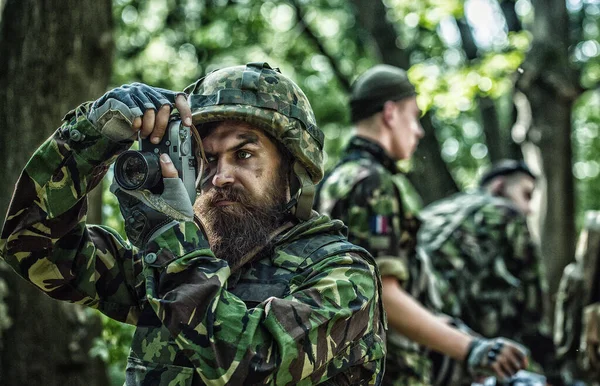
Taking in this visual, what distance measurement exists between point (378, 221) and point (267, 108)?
5.52ft

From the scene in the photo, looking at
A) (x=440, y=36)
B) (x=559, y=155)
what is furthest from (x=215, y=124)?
(x=440, y=36)

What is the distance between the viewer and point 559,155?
38.6 feet

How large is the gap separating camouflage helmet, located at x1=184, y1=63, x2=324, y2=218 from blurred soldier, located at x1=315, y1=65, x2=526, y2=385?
135 centimetres

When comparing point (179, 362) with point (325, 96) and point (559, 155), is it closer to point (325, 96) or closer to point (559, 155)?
point (559, 155)

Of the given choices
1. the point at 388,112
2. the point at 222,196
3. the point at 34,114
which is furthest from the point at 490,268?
the point at 222,196

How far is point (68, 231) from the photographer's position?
3168 mm

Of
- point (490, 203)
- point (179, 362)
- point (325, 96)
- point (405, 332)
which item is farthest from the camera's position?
point (325, 96)

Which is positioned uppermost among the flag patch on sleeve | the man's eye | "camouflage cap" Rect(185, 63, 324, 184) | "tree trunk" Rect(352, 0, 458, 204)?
"camouflage cap" Rect(185, 63, 324, 184)

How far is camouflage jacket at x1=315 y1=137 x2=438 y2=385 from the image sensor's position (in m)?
5.01

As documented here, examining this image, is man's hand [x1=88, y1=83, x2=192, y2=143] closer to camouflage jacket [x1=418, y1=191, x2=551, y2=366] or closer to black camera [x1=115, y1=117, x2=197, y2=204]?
black camera [x1=115, y1=117, x2=197, y2=204]

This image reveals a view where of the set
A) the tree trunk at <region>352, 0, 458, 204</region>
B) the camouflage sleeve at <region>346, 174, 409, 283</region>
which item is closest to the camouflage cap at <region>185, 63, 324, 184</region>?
the camouflage sleeve at <region>346, 174, 409, 283</region>

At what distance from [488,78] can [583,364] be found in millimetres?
6196

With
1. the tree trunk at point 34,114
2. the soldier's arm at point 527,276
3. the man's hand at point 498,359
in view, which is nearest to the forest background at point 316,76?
the tree trunk at point 34,114

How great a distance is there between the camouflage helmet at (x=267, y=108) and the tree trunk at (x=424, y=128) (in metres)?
9.49
